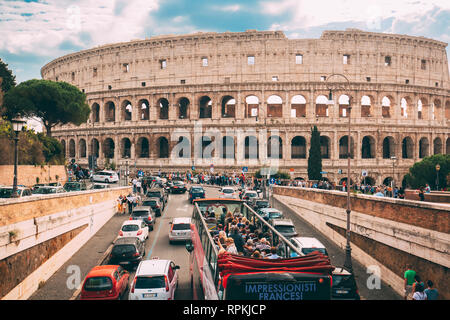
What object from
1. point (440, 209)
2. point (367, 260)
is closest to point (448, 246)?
point (440, 209)

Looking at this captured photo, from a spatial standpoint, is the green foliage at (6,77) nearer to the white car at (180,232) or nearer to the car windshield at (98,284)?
the white car at (180,232)

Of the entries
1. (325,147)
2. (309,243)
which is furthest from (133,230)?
(325,147)

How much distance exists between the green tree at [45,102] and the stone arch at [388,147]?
3987 cm

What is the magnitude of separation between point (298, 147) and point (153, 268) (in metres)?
40.3

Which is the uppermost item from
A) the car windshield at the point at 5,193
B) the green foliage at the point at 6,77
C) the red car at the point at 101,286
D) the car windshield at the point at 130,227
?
the green foliage at the point at 6,77

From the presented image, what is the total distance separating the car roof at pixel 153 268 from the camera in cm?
1041

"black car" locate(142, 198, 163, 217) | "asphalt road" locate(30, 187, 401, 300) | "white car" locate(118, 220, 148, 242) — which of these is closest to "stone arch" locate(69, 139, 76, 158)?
"asphalt road" locate(30, 187, 401, 300)

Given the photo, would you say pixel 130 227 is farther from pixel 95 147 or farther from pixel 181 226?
pixel 95 147

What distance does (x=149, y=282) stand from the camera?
10.2 metres

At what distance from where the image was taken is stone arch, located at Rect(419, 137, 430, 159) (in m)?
49.5

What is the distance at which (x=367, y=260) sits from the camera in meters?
16.6

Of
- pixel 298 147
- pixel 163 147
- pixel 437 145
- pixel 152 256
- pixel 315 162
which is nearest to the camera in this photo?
pixel 152 256

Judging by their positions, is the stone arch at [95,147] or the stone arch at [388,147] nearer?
the stone arch at [388,147]

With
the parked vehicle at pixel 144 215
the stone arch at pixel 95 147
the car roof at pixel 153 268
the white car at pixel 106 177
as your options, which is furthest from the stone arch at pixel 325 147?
the car roof at pixel 153 268
